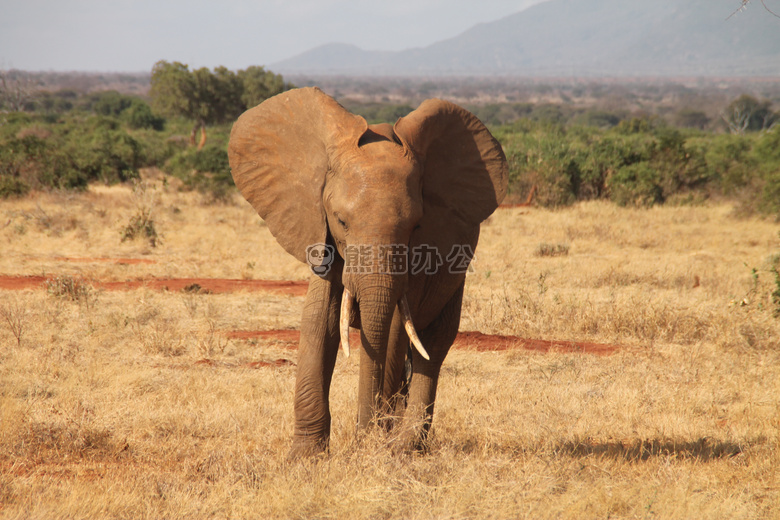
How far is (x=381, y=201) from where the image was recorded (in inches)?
140

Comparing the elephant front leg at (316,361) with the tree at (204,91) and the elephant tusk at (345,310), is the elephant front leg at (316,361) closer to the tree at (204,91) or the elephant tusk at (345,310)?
the elephant tusk at (345,310)

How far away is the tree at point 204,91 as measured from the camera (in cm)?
3372

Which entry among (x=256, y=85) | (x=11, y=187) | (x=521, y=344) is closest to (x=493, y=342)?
(x=521, y=344)

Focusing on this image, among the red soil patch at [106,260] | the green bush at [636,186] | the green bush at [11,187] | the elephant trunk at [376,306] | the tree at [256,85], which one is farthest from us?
the tree at [256,85]

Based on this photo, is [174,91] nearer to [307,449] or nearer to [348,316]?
[307,449]

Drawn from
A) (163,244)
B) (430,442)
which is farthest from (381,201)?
(163,244)

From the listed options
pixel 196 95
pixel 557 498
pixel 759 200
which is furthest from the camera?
pixel 196 95

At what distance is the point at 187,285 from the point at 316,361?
20.2 feet

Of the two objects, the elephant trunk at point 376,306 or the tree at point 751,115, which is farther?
the tree at point 751,115

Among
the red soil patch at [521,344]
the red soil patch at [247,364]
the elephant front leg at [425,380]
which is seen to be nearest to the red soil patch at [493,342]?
the red soil patch at [521,344]

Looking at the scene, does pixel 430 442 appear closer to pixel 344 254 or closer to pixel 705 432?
pixel 344 254

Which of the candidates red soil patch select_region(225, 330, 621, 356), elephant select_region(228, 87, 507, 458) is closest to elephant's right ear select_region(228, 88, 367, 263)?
elephant select_region(228, 87, 507, 458)

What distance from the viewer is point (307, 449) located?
432 cm

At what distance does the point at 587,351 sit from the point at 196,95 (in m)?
30.3
